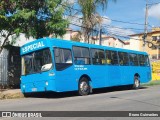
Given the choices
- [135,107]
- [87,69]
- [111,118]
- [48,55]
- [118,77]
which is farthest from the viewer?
[118,77]

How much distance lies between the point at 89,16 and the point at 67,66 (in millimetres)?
11805

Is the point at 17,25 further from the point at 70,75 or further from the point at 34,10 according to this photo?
the point at 70,75

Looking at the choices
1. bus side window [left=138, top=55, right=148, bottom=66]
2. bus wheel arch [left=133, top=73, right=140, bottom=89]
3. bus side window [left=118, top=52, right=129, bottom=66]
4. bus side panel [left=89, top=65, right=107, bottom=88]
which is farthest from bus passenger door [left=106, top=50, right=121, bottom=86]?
bus side window [left=138, top=55, right=148, bottom=66]

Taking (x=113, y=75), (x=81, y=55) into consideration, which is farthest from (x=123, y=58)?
(x=81, y=55)

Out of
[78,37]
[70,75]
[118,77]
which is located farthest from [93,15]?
[70,75]

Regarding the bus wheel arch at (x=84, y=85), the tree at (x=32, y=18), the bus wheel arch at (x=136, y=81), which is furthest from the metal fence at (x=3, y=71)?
the bus wheel arch at (x=136, y=81)

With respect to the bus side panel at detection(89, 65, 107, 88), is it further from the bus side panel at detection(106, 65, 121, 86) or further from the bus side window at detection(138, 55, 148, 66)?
the bus side window at detection(138, 55, 148, 66)

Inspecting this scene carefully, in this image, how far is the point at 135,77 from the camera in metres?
26.8

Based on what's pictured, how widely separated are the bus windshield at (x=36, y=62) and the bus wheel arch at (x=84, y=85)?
2.48 m

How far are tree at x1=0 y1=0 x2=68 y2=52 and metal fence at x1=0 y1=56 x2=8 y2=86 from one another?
1.34 m

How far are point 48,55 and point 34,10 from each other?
4.01 metres

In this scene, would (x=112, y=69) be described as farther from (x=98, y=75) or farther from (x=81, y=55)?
(x=81, y=55)

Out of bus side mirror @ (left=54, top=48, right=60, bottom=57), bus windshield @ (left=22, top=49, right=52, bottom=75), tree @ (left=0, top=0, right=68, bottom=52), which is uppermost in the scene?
tree @ (left=0, top=0, right=68, bottom=52)

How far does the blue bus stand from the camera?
18.1 meters
